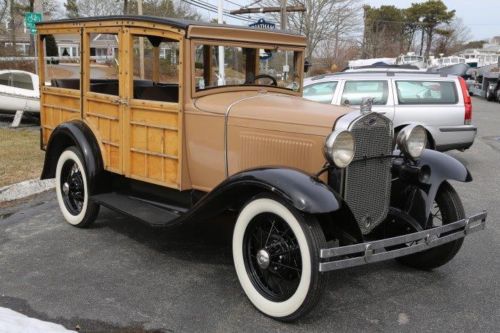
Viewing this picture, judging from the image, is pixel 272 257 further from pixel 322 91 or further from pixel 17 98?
pixel 17 98

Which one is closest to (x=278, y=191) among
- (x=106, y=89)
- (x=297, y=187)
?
(x=297, y=187)

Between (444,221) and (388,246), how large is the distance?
3.29ft

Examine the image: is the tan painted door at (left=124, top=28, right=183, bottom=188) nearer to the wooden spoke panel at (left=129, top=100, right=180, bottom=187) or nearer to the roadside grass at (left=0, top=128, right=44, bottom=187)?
the wooden spoke panel at (left=129, top=100, right=180, bottom=187)

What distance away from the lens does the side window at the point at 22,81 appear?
1333cm

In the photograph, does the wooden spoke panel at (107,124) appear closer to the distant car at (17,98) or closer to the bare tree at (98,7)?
the distant car at (17,98)

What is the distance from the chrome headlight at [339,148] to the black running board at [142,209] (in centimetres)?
140

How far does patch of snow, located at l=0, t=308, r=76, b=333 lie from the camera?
2.84m

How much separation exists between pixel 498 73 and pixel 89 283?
2523cm

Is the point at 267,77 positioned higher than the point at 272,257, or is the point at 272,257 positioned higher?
the point at 267,77

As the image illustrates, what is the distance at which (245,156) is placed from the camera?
3.87m

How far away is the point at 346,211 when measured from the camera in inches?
127

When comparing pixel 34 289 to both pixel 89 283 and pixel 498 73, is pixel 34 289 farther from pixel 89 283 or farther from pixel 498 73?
pixel 498 73

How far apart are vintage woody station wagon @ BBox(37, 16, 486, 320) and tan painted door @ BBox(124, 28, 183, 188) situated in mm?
14

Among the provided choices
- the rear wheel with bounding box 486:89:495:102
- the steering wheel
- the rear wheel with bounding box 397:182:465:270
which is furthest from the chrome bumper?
the rear wheel with bounding box 486:89:495:102
